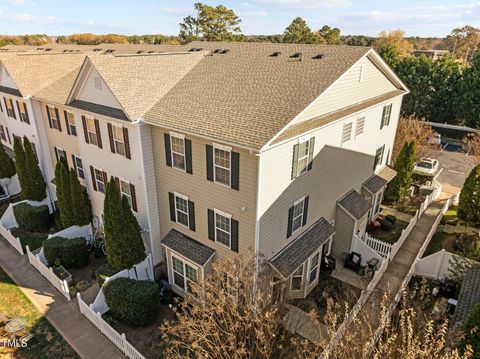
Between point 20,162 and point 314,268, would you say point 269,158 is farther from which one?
point 20,162

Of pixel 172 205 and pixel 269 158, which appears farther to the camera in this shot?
pixel 172 205

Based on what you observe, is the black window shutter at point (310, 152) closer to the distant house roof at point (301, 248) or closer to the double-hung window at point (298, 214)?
the double-hung window at point (298, 214)

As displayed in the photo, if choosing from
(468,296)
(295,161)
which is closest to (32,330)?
(295,161)

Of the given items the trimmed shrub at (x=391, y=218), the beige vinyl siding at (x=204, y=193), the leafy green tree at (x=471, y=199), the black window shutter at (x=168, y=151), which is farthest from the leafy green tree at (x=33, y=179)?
the leafy green tree at (x=471, y=199)

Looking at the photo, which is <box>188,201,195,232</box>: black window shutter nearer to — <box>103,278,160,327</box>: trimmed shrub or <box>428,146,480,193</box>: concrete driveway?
<box>103,278,160,327</box>: trimmed shrub

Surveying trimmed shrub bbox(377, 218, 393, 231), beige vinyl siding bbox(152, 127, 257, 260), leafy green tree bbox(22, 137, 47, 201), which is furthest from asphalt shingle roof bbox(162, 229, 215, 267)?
leafy green tree bbox(22, 137, 47, 201)

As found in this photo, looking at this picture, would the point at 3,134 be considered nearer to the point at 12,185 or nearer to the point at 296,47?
the point at 12,185
